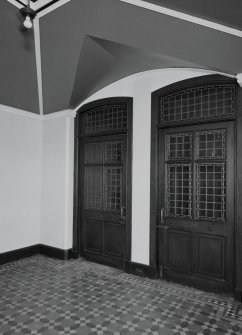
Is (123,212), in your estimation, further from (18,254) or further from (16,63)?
(16,63)

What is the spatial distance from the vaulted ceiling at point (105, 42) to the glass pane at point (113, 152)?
3.29ft

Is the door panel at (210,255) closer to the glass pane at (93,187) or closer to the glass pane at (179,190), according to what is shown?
the glass pane at (179,190)

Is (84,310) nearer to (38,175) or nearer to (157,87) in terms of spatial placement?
(38,175)

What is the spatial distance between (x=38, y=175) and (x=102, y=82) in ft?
7.11

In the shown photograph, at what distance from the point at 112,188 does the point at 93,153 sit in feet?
2.49

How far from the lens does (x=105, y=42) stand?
333 centimetres

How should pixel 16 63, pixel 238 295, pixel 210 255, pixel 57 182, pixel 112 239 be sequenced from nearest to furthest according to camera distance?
pixel 238 295 < pixel 210 255 < pixel 16 63 < pixel 112 239 < pixel 57 182

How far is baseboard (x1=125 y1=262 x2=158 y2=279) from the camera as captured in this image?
3.96m

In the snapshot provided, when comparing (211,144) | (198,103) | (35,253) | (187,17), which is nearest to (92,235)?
(35,253)

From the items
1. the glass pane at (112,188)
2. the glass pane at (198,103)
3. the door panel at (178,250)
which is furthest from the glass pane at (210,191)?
the glass pane at (112,188)

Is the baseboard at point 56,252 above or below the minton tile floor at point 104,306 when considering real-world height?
above

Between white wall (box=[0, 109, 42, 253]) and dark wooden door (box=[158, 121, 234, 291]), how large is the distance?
8.09 ft

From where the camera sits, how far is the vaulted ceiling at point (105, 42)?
2717 mm

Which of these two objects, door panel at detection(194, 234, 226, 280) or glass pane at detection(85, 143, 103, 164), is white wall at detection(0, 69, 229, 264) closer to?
glass pane at detection(85, 143, 103, 164)
